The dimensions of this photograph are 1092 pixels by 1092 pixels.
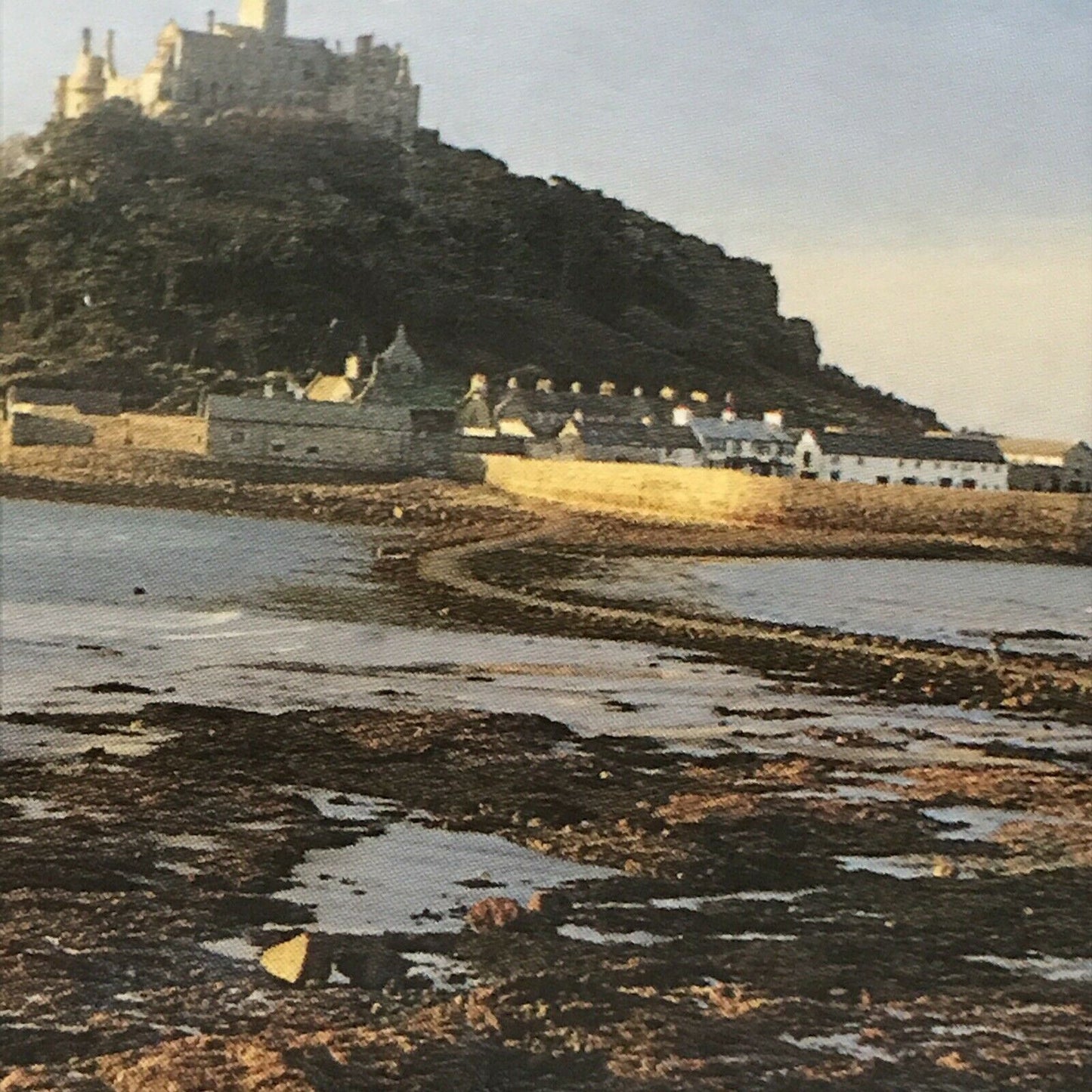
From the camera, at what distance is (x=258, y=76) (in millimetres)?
6176

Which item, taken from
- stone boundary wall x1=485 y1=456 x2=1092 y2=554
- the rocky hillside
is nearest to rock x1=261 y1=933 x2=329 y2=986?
the rocky hillside

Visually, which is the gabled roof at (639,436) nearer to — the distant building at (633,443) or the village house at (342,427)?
the distant building at (633,443)

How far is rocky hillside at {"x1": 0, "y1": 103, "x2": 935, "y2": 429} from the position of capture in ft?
19.5

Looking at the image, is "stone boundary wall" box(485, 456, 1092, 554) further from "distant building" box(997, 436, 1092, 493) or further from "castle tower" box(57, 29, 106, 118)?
"castle tower" box(57, 29, 106, 118)

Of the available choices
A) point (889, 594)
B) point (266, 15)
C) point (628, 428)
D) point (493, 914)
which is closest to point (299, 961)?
point (493, 914)

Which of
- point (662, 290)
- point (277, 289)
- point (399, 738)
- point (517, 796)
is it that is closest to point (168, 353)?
point (277, 289)

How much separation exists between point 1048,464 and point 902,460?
1169 millimetres

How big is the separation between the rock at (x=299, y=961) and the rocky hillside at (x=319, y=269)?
10.9 ft

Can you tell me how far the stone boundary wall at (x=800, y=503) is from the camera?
21.0 ft

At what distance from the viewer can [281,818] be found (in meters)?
4.09

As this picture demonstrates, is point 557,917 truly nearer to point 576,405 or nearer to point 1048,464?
point 1048,464

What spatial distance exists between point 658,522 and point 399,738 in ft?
8.58

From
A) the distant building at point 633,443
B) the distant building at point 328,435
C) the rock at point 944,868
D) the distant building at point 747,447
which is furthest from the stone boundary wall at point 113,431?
the rock at point 944,868

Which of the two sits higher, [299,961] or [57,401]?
[57,401]
